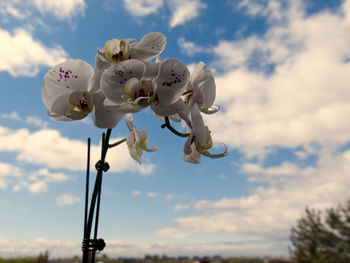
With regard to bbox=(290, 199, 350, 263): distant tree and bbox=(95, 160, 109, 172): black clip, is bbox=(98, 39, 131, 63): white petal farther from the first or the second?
bbox=(290, 199, 350, 263): distant tree

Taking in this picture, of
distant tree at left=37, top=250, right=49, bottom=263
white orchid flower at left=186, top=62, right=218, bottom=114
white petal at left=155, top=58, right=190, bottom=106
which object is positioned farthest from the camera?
distant tree at left=37, top=250, right=49, bottom=263

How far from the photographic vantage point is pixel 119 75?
0.66 metres

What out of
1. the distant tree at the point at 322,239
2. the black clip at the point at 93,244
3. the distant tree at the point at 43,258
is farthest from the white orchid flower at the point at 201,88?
the distant tree at the point at 322,239

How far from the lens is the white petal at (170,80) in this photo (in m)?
0.65

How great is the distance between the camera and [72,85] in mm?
751

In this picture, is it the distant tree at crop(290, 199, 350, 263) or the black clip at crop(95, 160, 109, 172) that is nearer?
the black clip at crop(95, 160, 109, 172)

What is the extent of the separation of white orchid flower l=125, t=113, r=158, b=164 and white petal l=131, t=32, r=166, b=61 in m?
0.18

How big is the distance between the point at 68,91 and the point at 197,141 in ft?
1.13

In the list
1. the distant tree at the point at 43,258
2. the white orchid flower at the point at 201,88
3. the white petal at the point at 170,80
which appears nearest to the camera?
the white petal at the point at 170,80

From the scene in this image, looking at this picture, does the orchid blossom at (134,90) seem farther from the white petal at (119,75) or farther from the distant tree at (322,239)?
the distant tree at (322,239)

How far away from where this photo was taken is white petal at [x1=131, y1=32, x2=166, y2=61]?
74 cm

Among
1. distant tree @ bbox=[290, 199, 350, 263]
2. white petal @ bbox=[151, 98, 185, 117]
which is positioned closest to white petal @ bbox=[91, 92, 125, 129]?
white petal @ bbox=[151, 98, 185, 117]

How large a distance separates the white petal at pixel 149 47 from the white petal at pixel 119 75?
0.08 metres

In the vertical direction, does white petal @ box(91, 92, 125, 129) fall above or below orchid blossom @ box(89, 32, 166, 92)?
below
